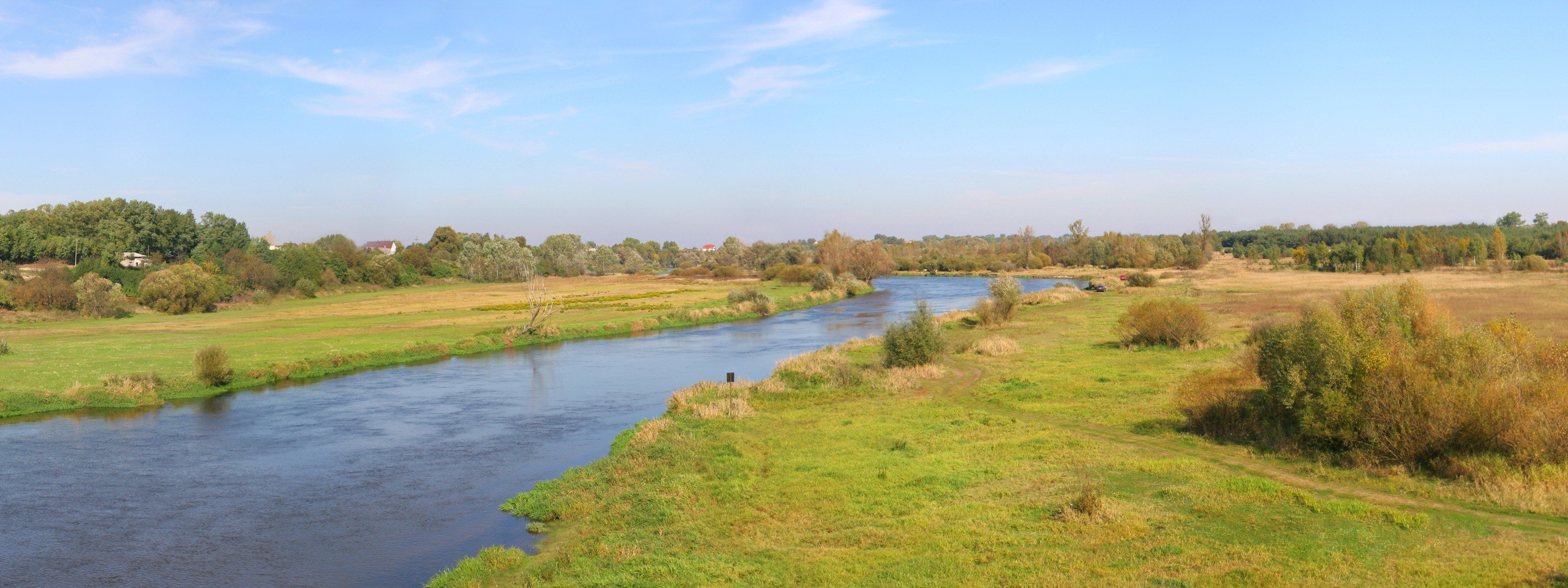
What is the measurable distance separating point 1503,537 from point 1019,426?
9416mm

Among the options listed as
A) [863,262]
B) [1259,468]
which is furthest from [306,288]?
[1259,468]

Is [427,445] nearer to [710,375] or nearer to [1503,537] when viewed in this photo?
[710,375]

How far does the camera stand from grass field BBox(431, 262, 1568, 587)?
10.0 m

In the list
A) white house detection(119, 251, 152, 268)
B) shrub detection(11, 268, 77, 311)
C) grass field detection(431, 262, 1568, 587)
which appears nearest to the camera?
grass field detection(431, 262, 1568, 587)

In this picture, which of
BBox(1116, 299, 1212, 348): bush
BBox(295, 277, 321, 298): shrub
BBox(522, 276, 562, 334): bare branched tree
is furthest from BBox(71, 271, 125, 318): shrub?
BBox(1116, 299, 1212, 348): bush

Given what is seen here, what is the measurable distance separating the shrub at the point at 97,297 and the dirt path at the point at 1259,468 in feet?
204

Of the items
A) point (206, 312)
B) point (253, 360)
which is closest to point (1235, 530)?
point (253, 360)

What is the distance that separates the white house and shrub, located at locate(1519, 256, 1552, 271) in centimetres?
13189

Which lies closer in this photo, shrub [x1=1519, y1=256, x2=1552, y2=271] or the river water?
the river water

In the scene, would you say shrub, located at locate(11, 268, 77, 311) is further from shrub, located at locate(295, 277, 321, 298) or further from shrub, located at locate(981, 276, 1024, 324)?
shrub, located at locate(981, 276, 1024, 324)

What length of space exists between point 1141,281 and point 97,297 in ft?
274

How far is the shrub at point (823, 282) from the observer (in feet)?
293

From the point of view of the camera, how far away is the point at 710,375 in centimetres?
3350

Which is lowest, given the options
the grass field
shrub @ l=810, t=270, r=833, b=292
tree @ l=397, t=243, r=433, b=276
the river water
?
the river water
